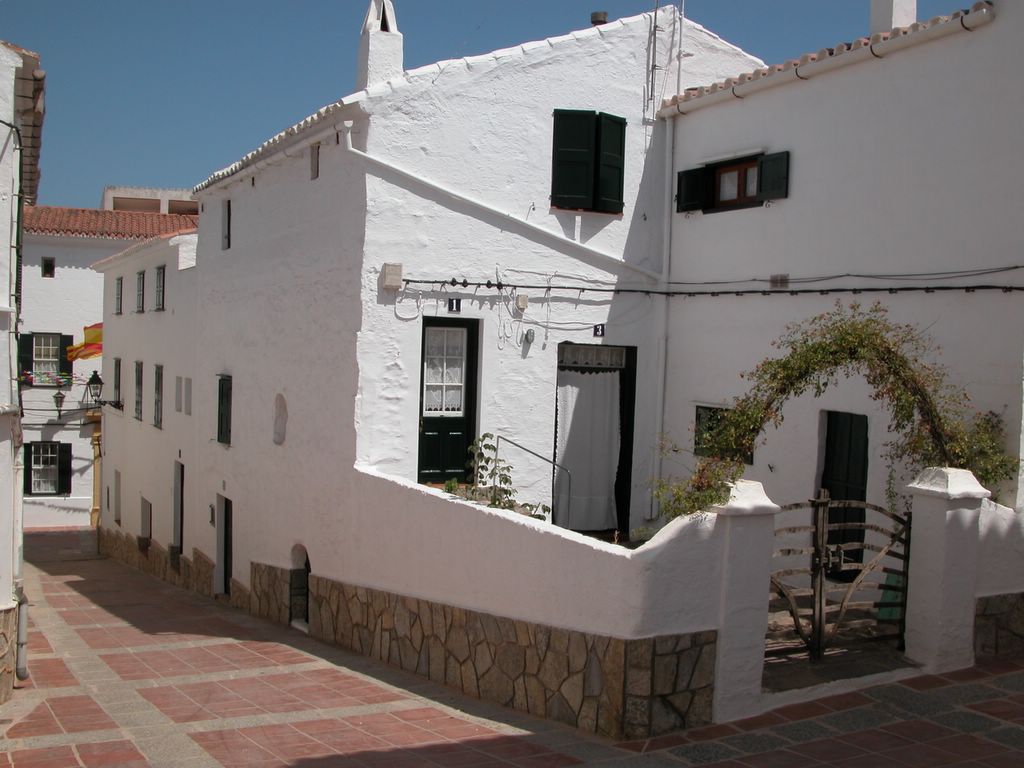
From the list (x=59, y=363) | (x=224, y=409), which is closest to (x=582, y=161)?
(x=224, y=409)

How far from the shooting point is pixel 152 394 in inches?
917

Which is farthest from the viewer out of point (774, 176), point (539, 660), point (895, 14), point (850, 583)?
point (774, 176)

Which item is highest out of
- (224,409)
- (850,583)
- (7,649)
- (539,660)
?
(224,409)

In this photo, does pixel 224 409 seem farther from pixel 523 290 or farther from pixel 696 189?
pixel 696 189

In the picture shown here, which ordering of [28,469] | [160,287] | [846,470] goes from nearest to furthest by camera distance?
1. [846,470]
2. [160,287]
3. [28,469]

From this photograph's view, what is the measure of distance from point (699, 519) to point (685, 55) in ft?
28.1

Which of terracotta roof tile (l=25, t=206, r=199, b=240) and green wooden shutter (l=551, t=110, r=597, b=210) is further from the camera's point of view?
terracotta roof tile (l=25, t=206, r=199, b=240)

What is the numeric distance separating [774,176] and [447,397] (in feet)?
16.0

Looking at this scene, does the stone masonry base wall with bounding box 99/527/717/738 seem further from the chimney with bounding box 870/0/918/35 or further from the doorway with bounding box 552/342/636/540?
the chimney with bounding box 870/0/918/35

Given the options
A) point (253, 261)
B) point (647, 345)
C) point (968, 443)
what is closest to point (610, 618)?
point (968, 443)

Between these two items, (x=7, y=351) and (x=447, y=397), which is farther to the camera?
(x=447, y=397)

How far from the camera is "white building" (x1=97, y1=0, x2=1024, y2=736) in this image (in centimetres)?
1006

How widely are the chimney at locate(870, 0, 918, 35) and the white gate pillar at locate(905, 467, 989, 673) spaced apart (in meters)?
5.74

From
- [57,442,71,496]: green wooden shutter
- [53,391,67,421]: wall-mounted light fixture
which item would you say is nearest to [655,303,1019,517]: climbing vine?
[53,391,67,421]: wall-mounted light fixture
